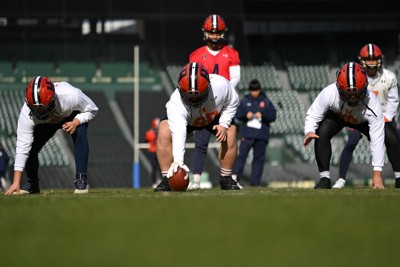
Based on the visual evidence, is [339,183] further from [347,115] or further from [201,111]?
[201,111]

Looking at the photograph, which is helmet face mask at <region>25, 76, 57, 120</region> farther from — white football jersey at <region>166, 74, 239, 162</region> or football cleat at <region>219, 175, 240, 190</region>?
football cleat at <region>219, 175, 240, 190</region>

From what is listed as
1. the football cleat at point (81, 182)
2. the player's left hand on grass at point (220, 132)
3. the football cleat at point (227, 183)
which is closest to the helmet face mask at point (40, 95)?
the football cleat at point (81, 182)

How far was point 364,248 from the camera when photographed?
14.1 ft

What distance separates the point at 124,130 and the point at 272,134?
11.3 feet

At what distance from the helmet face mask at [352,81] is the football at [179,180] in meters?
1.95

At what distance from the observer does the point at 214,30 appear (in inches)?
471

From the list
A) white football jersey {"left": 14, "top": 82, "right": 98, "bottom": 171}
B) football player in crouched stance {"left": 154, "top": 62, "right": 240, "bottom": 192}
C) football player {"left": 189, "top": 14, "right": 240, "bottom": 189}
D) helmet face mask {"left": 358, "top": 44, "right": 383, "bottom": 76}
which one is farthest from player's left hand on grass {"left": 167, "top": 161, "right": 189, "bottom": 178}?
helmet face mask {"left": 358, "top": 44, "right": 383, "bottom": 76}

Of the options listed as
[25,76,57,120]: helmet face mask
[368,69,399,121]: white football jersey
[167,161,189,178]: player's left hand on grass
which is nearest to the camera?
[25,76,57,120]: helmet face mask

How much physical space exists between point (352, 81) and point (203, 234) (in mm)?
5614

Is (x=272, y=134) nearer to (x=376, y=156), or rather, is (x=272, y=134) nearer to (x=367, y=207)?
(x=376, y=156)

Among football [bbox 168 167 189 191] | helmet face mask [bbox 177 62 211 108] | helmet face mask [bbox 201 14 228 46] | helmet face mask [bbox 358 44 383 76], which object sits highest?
helmet face mask [bbox 201 14 228 46]

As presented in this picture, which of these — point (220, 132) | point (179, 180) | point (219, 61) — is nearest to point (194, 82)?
point (220, 132)

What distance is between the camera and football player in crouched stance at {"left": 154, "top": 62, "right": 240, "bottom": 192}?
970 centimetres

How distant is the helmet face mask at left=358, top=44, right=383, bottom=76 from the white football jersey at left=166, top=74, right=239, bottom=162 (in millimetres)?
2309
